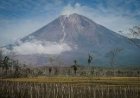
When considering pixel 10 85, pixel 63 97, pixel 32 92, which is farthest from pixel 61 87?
pixel 10 85

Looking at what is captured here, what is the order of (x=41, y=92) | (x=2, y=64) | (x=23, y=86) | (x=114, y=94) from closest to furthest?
1. (x=114, y=94)
2. (x=41, y=92)
3. (x=23, y=86)
4. (x=2, y=64)

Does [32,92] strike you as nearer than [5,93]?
Yes

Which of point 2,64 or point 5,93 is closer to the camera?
point 5,93

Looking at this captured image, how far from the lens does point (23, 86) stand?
2575cm

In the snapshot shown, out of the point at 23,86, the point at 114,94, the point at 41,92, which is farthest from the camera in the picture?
the point at 23,86

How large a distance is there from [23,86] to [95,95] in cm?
710

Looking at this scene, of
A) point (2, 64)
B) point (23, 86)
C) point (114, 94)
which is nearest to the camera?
point (114, 94)

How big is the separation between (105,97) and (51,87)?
4788 millimetres

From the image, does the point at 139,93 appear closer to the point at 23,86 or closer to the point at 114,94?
the point at 114,94

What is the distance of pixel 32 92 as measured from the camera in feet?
80.3

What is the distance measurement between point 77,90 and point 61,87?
5.21ft

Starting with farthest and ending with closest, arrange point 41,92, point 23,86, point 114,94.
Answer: point 23,86
point 41,92
point 114,94

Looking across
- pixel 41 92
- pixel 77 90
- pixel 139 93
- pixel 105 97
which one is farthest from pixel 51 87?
pixel 139 93

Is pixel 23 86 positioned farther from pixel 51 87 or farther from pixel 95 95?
pixel 95 95
